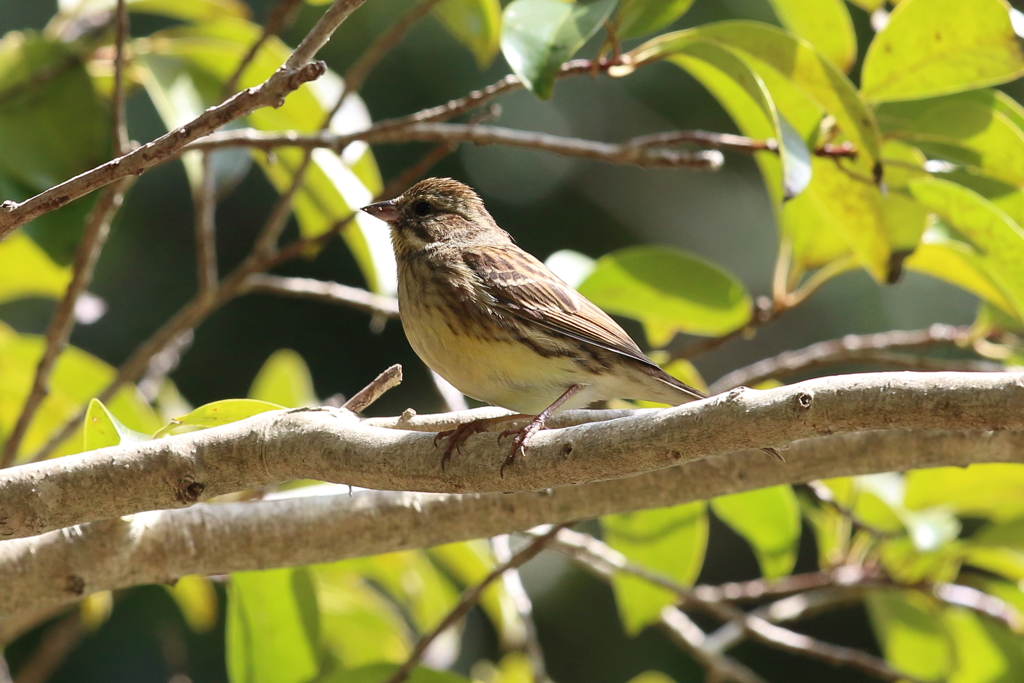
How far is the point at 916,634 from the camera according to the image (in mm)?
3830

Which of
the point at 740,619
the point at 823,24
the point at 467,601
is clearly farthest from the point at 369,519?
the point at 823,24

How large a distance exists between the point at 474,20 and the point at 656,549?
6.19 ft

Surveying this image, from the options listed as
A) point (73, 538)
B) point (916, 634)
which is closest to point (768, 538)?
point (916, 634)

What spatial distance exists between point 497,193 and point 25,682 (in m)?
4.76

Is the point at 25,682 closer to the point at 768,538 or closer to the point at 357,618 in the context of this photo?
the point at 357,618

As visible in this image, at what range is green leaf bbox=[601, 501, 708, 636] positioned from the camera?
11.7 feet

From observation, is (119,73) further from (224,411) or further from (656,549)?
(656,549)

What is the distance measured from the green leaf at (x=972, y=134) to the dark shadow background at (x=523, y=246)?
153 inches

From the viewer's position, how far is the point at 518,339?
3.05 m

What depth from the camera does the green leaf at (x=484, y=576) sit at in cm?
398

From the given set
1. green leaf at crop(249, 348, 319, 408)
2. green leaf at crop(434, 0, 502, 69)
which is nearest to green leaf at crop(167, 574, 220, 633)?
green leaf at crop(249, 348, 319, 408)

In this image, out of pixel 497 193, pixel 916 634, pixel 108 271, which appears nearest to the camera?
pixel 916 634

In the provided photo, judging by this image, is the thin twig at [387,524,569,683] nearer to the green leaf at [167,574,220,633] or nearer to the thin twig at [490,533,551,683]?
the thin twig at [490,533,551,683]

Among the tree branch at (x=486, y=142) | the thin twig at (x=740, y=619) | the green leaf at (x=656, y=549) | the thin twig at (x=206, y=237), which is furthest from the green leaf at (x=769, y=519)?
the thin twig at (x=206, y=237)
